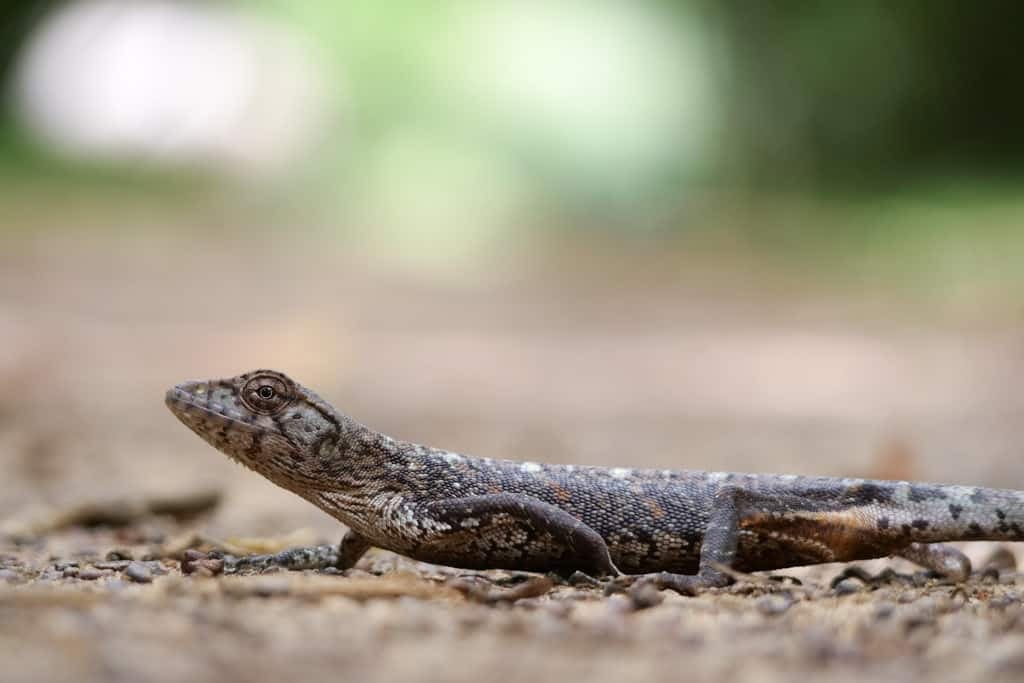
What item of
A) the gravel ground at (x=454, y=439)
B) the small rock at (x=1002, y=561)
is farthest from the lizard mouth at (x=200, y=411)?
the small rock at (x=1002, y=561)

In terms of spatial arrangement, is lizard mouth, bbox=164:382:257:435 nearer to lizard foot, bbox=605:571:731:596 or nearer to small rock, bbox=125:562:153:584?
small rock, bbox=125:562:153:584

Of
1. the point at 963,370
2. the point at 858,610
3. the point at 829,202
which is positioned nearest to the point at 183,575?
the point at 858,610

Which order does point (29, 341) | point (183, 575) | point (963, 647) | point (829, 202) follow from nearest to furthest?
1. point (963, 647)
2. point (183, 575)
3. point (29, 341)
4. point (829, 202)

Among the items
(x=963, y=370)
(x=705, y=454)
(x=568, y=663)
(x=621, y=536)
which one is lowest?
(x=568, y=663)

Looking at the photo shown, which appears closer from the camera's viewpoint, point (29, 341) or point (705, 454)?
point (705, 454)

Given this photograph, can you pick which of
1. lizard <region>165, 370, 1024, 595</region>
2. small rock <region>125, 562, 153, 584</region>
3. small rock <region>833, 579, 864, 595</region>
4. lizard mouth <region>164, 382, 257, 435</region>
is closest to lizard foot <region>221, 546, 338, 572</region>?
lizard <region>165, 370, 1024, 595</region>

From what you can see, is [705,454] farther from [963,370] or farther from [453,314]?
[453,314]

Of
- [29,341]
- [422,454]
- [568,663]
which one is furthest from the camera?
[29,341]

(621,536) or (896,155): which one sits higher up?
(896,155)
